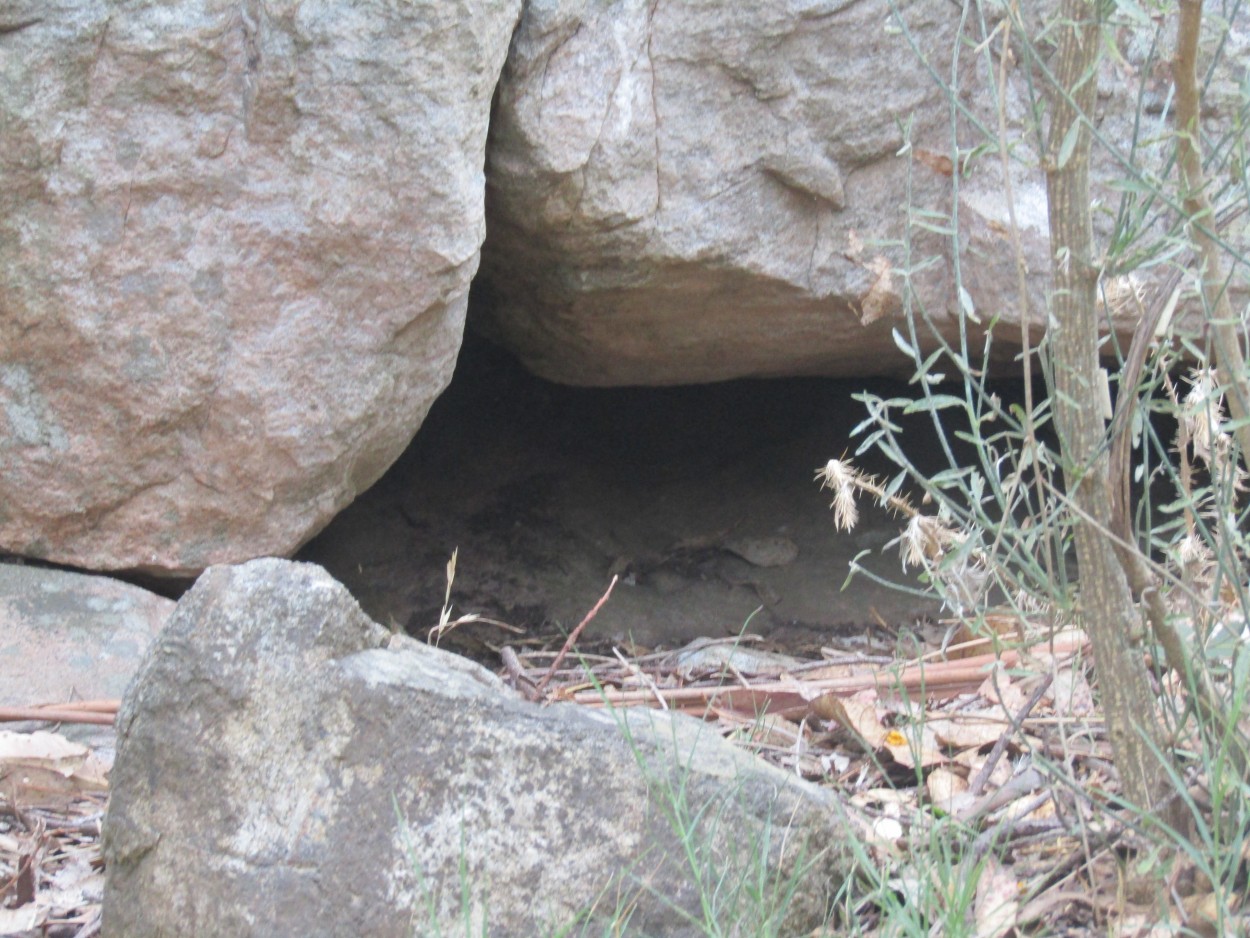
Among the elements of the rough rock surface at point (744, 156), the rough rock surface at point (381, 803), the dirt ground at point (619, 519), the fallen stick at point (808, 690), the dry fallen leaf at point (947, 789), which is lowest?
the dirt ground at point (619, 519)

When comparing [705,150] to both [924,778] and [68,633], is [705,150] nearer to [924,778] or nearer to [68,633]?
[924,778]

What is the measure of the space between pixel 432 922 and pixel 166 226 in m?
1.48

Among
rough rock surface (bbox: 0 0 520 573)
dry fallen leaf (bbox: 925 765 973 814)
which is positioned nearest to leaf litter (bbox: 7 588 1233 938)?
dry fallen leaf (bbox: 925 765 973 814)

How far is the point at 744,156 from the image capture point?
268 cm

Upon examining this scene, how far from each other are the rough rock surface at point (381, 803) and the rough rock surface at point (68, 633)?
0.92 m

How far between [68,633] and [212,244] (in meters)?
0.73

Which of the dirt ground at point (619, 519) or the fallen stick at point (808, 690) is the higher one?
the fallen stick at point (808, 690)

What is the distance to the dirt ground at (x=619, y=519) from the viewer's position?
3.41 metres

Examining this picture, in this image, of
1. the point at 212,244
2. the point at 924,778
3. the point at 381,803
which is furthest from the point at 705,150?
the point at 381,803

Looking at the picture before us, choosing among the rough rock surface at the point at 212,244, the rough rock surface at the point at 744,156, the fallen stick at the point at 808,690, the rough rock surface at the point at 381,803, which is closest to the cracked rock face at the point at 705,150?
the rough rock surface at the point at 744,156

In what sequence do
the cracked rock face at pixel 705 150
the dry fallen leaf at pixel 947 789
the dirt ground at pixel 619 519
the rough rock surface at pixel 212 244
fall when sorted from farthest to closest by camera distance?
the dirt ground at pixel 619 519
the cracked rock face at pixel 705 150
the rough rock surface at pixel 212 244
the dry fallen leaf at pixel 947 789

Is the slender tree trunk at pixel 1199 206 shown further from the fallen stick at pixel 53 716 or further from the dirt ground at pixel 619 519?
the dirt ground at pixel 619 519

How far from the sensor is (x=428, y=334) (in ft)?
8.09

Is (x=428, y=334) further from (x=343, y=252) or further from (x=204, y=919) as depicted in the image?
(x=204, y=919)
